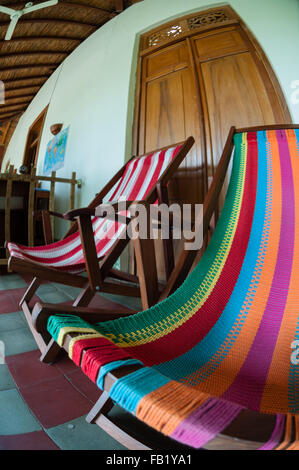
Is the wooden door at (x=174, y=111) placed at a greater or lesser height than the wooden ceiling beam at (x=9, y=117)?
lesser

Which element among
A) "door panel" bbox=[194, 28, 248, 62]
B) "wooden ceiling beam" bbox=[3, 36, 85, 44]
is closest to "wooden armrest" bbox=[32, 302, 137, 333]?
"door panel" bbox=[194, 28, 248, 62]

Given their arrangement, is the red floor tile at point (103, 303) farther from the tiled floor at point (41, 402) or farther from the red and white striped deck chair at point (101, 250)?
the tiled floor at point (41, 402)

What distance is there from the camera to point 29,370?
0.98m

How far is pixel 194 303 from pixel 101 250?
0.90 meters

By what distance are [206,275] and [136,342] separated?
38cm

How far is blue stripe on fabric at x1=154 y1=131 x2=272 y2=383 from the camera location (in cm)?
63

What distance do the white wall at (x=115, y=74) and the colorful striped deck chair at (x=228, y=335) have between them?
3.75 ft

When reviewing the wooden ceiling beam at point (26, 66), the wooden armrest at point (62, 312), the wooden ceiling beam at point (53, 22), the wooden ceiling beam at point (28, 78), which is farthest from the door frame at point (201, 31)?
the wooden ceiling beam at point (28, 78)

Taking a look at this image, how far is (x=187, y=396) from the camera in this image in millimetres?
329

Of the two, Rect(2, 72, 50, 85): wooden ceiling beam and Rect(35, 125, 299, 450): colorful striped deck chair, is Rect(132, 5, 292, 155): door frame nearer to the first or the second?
Rect(35, 125, 299, 450): colorful striped deck chair

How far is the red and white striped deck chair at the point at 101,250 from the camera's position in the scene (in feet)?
3.47

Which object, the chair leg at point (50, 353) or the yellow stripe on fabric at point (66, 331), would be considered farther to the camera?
the chair leg at point (50, 353)

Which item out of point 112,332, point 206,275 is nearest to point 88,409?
point 112,332

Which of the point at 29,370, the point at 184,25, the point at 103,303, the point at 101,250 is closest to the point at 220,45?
the point at 184,25
